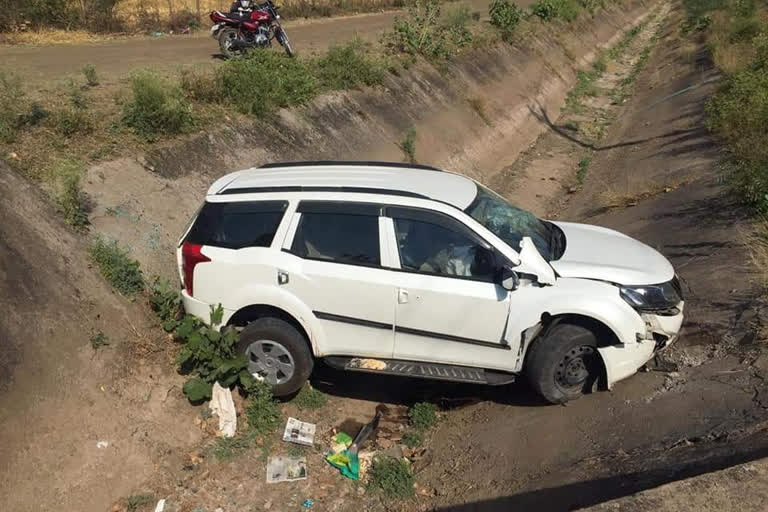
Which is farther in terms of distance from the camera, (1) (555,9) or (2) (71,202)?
(1) (555,9)

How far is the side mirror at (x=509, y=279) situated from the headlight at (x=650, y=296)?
0.94 metres

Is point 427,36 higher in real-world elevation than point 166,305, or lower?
higher

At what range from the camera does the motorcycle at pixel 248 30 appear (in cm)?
1491

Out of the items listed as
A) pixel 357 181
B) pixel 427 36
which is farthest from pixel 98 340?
pixel 427 36

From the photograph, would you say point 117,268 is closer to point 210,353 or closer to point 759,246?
point 210,353

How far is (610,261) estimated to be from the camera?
19.7ft

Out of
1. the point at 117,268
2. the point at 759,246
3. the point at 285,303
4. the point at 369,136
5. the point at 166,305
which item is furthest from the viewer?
the point at 369,136

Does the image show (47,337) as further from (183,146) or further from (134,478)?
(183,146)

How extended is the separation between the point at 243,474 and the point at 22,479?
5.82 ft

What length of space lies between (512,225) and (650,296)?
4.61ft

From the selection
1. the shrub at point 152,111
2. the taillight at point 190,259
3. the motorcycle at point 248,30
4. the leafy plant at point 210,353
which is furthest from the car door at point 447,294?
the motorcycle at point 248,30

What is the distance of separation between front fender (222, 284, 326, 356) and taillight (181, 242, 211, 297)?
478mm

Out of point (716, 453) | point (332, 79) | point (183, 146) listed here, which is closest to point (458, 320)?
point (716, 453)

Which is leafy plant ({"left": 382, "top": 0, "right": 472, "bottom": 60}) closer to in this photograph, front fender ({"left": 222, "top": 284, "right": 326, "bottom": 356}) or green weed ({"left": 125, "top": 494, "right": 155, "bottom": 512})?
front fender ({"left": 222, "top": 284, "right": 326, "bottom": 356})
